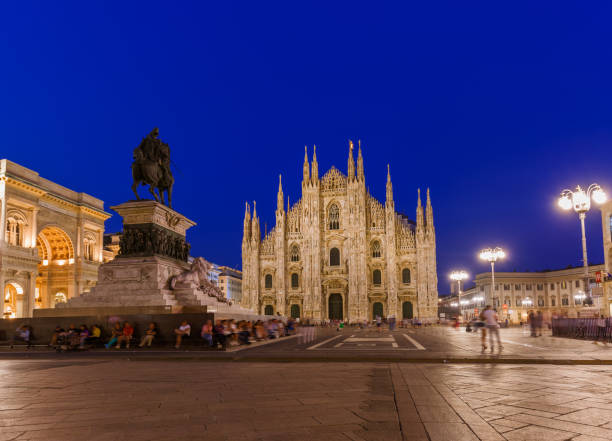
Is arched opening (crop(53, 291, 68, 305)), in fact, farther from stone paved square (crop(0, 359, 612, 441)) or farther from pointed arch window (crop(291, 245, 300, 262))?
stone paved square (crop(0, 359, 612, 441))

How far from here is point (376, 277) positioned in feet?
189

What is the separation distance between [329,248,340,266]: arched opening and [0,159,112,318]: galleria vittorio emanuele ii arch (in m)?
24.5

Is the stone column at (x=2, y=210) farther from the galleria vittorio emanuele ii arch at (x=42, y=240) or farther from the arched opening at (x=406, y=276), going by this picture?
the arched opening at (x=406, y=276)

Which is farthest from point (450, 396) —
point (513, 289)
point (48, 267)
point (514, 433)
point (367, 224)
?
point (513, 289)

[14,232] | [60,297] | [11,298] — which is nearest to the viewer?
[14,232]

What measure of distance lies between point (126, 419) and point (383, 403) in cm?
278

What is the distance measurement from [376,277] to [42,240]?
1330 inches

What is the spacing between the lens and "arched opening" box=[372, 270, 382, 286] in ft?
188

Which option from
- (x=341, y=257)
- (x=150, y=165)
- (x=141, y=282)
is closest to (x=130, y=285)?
(x=141, y=282)

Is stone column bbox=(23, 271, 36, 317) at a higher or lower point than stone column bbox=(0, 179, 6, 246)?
lower

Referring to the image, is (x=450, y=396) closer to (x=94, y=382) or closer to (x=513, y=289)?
(x=94, y=382)

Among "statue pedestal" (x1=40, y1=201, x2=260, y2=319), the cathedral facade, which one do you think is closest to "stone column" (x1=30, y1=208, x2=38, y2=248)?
"statue pedestal" (x1=40, y1=201, x2=260, y2=319)

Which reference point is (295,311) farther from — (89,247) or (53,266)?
(53,266)

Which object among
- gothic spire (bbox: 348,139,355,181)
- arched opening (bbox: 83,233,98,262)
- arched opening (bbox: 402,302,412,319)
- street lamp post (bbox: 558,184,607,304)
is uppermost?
gothic spire (bbox: 348,139,355,181)
